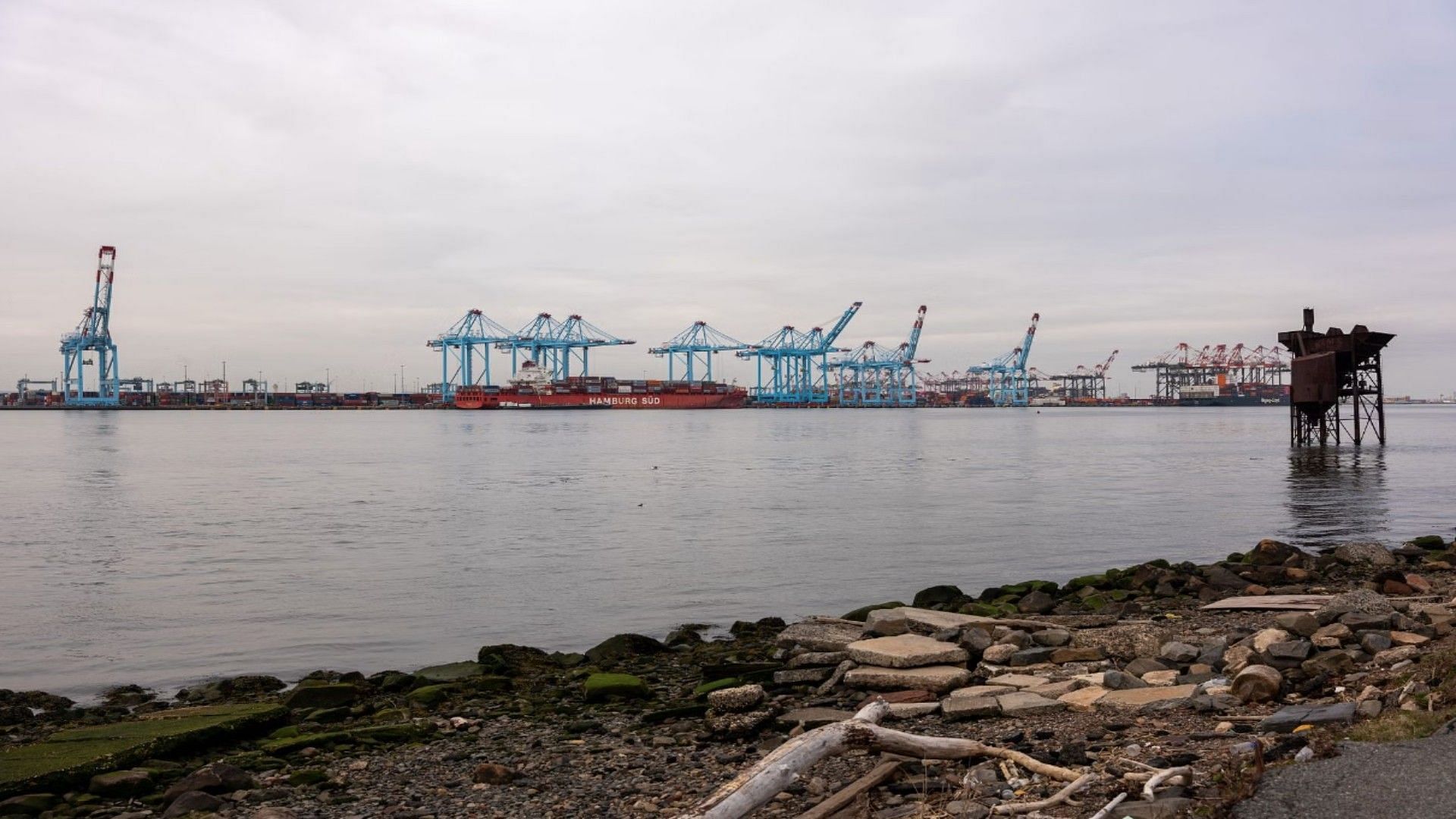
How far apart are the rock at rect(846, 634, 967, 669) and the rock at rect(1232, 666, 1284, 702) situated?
200 cm

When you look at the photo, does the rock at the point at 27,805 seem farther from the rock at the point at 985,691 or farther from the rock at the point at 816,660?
the rock at the point at 985,691

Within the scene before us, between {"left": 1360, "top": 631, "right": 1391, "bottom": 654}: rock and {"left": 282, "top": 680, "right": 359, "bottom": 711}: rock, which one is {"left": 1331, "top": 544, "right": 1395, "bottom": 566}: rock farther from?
{"left": 282, "top": 680, "right": 359, "bottom": 711}: rock

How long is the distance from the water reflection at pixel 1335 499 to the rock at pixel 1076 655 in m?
11.8

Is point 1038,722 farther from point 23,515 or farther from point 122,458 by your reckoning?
point 122,458

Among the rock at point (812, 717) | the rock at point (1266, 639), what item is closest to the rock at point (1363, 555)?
the rock at point (1266, 639)

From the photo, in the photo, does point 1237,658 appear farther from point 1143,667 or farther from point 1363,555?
point 1363,555

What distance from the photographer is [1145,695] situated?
6.19 meters

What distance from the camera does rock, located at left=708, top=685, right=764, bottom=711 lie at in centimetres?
699

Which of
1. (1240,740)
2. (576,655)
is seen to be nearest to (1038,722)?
(1240,740)

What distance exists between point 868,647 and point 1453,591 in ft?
19.3

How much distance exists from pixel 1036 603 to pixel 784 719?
5349 mm

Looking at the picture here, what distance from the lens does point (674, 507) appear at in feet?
81.7

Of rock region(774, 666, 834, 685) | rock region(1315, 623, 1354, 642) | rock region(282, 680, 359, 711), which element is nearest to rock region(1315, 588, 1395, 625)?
rock region(1315, 623, 1354, 642)

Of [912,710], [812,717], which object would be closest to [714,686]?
[812,717]
